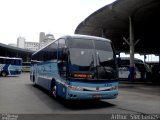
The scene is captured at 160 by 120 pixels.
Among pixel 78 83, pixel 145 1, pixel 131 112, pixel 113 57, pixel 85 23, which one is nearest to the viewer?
pixel 131 112

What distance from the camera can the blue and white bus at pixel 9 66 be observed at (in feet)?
112

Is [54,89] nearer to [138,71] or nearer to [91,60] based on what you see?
[91,60]

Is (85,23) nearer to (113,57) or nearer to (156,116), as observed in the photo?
(113,57)

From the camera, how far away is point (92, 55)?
386 inches

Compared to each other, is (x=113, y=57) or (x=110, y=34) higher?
(x=110, y=34)

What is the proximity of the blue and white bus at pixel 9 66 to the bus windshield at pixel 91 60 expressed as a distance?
25889 millimetres

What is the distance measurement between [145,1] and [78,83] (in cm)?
1320

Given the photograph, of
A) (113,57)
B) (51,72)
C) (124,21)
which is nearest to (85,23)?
(124,21)

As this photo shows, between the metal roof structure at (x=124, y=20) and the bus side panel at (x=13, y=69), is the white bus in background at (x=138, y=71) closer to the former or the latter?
the metal roof structure at (x=124, y=20)

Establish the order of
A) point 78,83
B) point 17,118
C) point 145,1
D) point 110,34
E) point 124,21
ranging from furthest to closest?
point 110,34, point 124,21, point 145,1, point 78,83, point 17,118

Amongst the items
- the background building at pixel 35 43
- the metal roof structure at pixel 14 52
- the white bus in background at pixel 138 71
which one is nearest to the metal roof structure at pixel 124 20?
the white bus in background at pixel 138 71

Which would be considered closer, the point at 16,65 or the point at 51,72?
the point at 51,72

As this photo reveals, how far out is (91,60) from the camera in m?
9.71

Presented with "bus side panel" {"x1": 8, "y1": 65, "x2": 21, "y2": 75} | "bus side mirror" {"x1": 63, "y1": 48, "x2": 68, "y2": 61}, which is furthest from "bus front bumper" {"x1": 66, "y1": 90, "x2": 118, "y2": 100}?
"bus side panel" {"x1": 8, "y1": 65, "x2": 21, "y2": 75}
